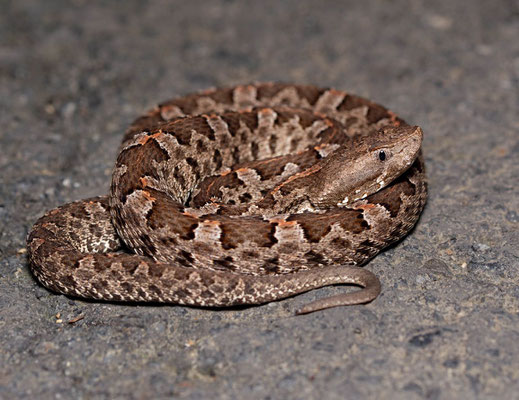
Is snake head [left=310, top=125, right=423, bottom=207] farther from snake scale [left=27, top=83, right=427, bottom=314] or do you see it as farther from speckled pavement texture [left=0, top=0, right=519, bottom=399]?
speckled pavement texture [left=0, top=0, right=519, bottom=399]

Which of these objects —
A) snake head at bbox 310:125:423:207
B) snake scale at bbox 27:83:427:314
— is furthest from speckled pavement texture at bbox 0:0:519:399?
snake head at bbox 310:125:423:207

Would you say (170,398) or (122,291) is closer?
(170,398)

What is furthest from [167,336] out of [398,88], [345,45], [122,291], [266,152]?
[345,45]

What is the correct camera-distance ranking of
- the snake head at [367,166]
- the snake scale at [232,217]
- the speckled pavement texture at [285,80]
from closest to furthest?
the speckled pavement texture at [285,80], the snake scale at [232,217], the snake head at [367,166]

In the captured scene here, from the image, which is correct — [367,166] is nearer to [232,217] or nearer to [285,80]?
[232,217]

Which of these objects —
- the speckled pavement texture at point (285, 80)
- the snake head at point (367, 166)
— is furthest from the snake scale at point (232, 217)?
the speckled pavement texture at point (285, 80)

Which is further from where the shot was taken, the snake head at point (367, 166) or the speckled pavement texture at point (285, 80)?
the snake head at point (367, 166)

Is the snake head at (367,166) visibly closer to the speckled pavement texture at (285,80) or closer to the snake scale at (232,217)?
the snake scale at (232,217)

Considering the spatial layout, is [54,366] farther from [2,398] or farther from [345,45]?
[345,45]
